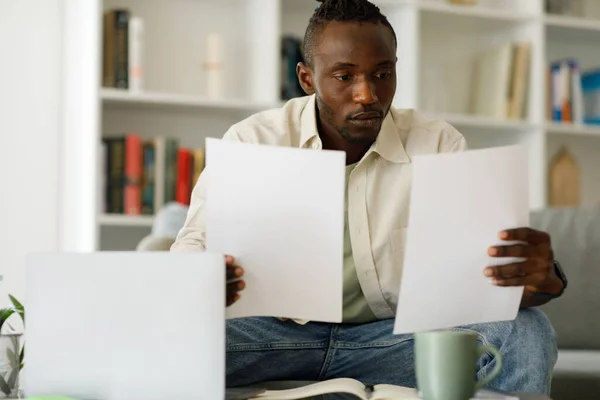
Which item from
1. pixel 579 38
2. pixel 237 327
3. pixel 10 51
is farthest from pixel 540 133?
pixel 237 327

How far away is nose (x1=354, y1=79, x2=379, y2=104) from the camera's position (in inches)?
63.2

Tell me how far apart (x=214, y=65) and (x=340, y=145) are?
1.54m

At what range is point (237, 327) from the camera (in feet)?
5.27

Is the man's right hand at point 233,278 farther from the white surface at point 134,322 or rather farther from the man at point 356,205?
the man at point 356,205

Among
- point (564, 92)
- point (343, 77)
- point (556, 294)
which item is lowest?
point (556, 294)

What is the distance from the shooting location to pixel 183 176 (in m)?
3.19

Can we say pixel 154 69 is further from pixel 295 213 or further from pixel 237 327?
pixel 295 213

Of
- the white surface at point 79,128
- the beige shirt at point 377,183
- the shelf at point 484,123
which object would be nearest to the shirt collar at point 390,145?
the beige shirt at point 377,183

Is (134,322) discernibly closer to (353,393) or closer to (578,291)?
(353,393)

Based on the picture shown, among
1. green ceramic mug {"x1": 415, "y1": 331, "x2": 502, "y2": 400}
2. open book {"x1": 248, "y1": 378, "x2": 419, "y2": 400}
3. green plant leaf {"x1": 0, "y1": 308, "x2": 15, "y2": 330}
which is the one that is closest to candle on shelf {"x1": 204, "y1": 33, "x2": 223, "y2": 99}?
green plant leaf {"x1": 0, "y1": 308, "x2": 15, "y2": 330}

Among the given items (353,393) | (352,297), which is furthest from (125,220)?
(353,393)

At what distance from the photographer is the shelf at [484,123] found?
11.3 feet

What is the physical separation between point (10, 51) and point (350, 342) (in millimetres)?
2110

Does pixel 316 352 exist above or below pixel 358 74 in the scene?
below
